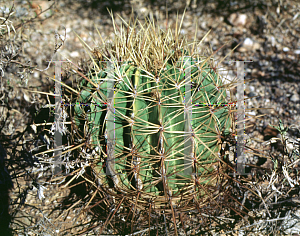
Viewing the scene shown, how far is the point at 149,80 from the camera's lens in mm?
1581

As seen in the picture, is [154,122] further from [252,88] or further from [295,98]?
[295,98]

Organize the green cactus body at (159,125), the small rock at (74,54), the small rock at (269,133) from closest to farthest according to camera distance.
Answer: the green cactus body at (159,125), the small rock at (269,133), the small rock at (74,54)

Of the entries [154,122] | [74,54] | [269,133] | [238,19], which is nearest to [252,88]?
[269,133]

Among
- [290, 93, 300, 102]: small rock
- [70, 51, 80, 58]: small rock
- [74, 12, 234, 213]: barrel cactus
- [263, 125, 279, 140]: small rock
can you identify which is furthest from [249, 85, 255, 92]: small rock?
[70, 51, 80, 58]: small rock

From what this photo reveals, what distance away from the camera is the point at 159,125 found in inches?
59.3

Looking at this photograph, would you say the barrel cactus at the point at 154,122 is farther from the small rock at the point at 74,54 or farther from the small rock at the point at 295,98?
the small rock at the point at 74,54

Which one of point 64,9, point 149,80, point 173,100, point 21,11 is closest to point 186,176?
point 173,100

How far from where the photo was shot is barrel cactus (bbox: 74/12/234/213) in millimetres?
1544

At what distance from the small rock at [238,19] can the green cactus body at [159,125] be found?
2.09m

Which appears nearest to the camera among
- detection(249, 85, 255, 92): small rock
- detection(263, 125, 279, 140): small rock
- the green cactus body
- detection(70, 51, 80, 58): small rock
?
the green cactus body

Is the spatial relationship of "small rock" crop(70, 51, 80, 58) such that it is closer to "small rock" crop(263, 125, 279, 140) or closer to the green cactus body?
the green cactus body

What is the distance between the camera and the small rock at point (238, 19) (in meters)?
3.49

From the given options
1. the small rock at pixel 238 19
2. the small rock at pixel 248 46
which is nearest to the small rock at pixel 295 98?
the small rock at pixel 248 46

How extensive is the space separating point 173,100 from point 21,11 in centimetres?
268
